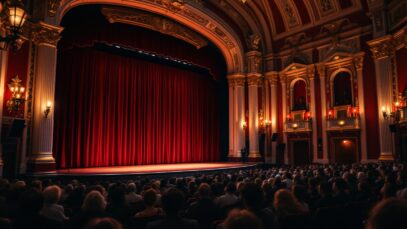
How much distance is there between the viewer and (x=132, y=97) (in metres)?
18.5

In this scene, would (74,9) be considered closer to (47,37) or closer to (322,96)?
(47,37)

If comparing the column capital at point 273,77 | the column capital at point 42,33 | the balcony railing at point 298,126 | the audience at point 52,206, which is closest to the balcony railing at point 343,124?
the balcony railing at point 298,126

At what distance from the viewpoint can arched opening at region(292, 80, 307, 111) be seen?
1944 cm

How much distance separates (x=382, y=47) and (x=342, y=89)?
11.0 ft

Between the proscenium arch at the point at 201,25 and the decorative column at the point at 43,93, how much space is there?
2.81ft

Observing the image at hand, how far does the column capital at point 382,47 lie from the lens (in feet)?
48.9

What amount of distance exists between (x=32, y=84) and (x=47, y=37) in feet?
6.29

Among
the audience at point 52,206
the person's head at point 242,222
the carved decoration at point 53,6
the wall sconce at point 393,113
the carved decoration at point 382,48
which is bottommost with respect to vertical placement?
the audience at point 52,206

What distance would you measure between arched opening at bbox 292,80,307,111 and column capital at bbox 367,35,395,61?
469 centimetres

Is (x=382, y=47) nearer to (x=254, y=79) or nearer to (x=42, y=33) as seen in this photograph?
(x=254, y=79)

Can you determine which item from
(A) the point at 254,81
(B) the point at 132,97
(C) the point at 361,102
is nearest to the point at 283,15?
(A) the point at 254,81

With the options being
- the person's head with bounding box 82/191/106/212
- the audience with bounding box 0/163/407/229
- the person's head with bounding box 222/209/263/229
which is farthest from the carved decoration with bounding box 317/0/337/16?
the person's head with bounding box 222/209/263/229

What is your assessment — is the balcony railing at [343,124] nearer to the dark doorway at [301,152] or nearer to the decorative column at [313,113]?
the decorative column at [313,113]

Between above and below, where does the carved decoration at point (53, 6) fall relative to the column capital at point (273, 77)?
above
